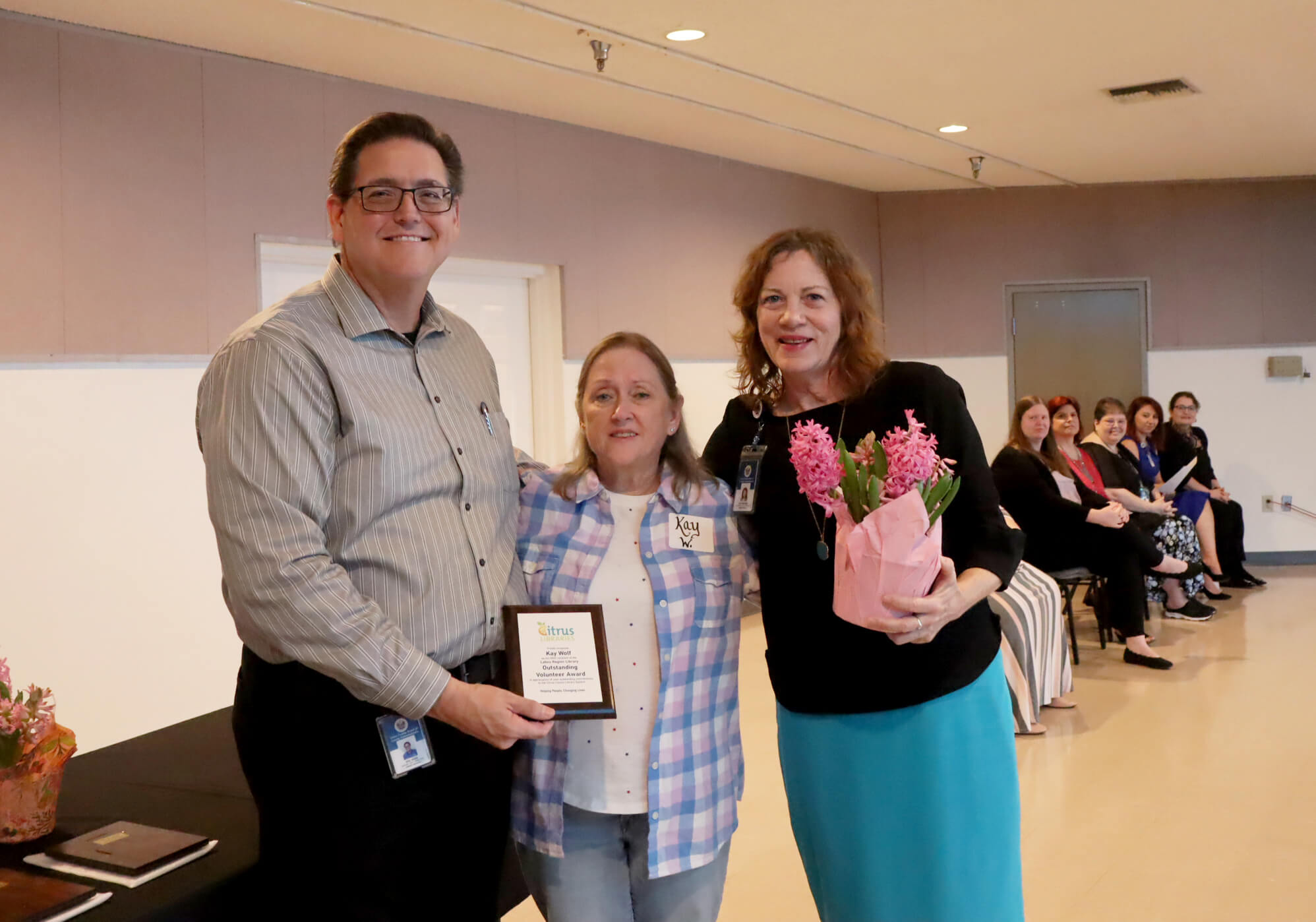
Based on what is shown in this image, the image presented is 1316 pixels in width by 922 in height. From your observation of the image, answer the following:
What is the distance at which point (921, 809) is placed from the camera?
6.48ft

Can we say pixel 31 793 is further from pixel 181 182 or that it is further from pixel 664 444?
pixel 181 182

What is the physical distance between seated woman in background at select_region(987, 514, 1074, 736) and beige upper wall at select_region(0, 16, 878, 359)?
10.2 feet

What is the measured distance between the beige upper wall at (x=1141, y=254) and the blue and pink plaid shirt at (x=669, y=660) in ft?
26.8

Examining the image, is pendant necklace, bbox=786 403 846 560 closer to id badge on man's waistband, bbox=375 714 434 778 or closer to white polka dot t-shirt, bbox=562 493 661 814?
white polka dot t-shirt, bbox=562 493 661 814

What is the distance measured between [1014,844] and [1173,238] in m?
9.10

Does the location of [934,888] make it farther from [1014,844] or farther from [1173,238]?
[1173,238]

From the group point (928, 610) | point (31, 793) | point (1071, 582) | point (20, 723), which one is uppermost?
point (928, 610)

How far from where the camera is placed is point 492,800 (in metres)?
1.92

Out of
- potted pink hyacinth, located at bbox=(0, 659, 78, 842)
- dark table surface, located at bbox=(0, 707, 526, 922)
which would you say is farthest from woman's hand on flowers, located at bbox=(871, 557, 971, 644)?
potted pink hyacinth, located at bbox=(0, 659, 78, 842)

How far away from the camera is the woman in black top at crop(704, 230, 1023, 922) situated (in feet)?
6.50

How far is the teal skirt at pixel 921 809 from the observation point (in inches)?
77.7

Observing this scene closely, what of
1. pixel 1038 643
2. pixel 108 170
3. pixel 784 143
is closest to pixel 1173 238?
pixel 784 143

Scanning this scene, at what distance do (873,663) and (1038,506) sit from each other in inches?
183

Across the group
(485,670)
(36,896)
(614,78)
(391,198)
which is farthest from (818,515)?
(614,78)
